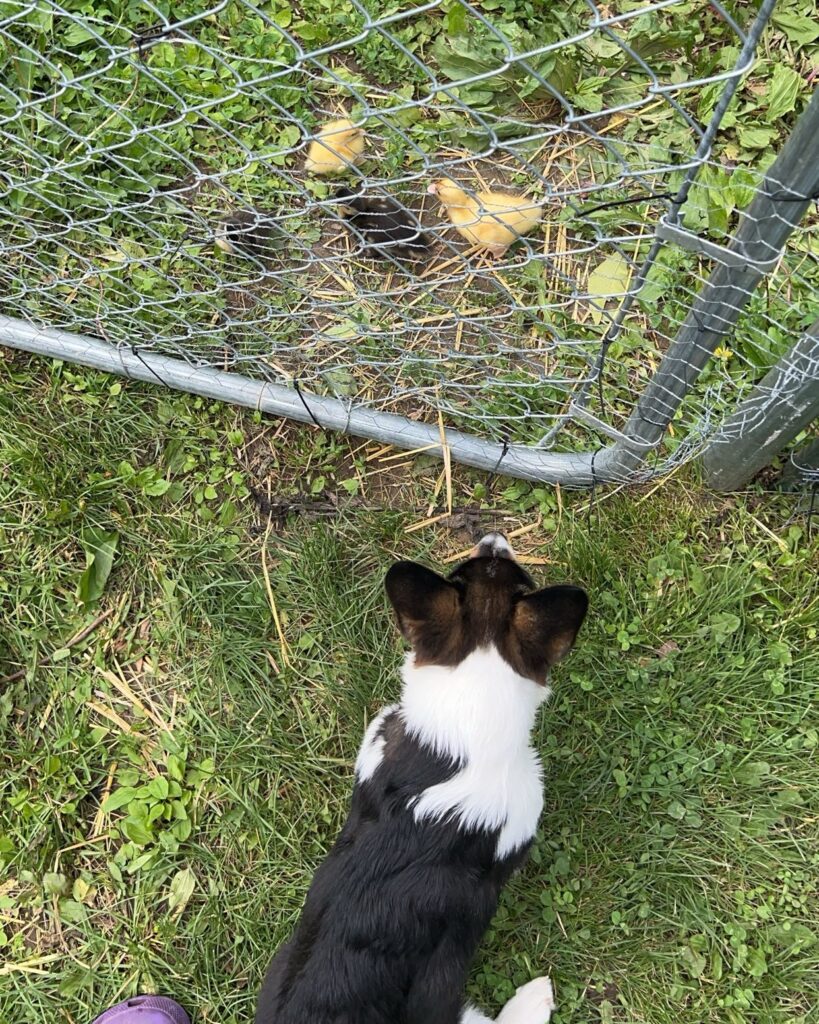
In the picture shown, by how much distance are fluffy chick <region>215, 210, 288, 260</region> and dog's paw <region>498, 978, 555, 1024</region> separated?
2.72 metres

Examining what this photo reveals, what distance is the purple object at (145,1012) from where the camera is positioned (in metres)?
2.72

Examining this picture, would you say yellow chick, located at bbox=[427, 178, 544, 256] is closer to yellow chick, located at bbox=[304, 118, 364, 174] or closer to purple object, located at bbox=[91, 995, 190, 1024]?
yellow chick, located at bbox=[304, 118, 364, 174]

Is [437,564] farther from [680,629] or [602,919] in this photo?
[602,919]

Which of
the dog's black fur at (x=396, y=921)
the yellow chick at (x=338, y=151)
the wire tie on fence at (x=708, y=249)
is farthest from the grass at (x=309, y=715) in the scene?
the wire tie on fence at (x=708, y=249)

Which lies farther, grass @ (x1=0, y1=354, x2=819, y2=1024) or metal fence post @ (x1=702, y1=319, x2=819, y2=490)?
grass @ (x1=0, y1=354, x2=819, y2=1024)

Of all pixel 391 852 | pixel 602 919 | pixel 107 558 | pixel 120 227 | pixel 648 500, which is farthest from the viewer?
pixel 120 227

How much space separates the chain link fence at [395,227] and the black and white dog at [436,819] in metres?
0.82

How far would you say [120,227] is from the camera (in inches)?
133

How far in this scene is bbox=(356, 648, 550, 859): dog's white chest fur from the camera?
7.15ft

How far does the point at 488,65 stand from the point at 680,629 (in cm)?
227

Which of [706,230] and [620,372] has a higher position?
[706,230]

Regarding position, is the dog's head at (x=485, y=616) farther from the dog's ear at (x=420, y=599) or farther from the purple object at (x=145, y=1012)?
the purple object at (x=145, y=1012)

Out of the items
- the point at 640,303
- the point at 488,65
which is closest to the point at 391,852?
the point at 640,303

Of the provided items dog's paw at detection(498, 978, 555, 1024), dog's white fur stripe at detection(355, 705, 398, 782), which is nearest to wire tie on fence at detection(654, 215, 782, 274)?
dog's white fur stripe at detection(355, 705, 398, 782)
